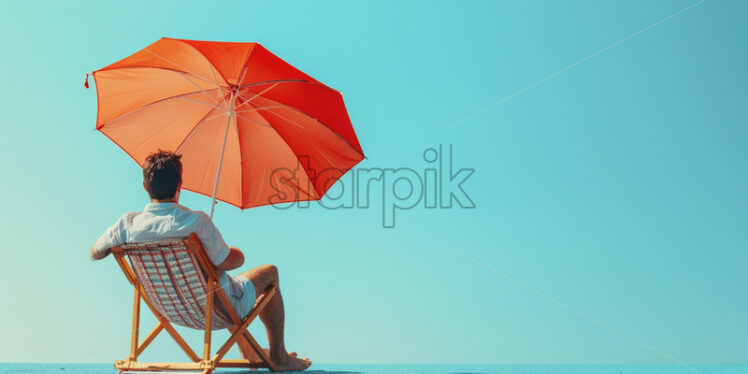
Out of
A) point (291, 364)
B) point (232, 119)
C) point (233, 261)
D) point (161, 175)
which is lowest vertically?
point (291, 364)

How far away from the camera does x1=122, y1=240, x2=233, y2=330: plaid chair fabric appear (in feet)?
12.1

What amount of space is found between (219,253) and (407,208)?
379 centimetres

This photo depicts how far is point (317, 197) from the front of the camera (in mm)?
5758

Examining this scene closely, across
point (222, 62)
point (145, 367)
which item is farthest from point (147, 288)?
point (222, 62)

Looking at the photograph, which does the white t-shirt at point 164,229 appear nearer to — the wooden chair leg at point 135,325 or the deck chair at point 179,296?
the deck chair at point 179,296

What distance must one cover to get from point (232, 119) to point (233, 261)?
6.77 ft

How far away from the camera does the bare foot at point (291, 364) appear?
4.58 metres

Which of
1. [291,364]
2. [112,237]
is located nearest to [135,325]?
[112,237]

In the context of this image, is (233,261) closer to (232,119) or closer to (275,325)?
(275,325)

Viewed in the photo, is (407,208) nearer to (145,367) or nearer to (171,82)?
(171,82)

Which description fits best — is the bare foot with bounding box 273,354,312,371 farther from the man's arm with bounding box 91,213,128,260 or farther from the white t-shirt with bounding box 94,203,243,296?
the man's arm with bounding box 91,213,128,260

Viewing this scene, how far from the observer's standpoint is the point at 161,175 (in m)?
3.75

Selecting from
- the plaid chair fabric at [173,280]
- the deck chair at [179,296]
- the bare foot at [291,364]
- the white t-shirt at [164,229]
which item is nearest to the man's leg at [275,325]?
the bare foot at [291,364]

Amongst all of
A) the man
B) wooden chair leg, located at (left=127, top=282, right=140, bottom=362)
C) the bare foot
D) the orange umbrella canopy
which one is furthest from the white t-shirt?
the orange umbrella canopy
